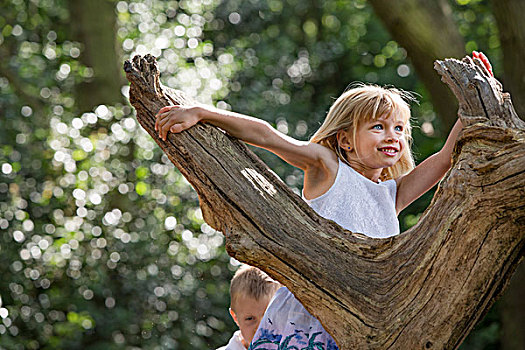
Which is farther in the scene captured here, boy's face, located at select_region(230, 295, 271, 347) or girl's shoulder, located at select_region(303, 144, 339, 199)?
boy's face, located at select_region(230, 295, 271, 347)

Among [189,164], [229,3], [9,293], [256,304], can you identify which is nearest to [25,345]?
[9,293]

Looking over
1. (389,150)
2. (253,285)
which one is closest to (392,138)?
(389,150)

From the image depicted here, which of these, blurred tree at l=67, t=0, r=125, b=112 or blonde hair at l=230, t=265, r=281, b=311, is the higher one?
blonde hair at l=230, t=265, r=281, b=311

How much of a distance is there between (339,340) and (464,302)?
37 centimetres

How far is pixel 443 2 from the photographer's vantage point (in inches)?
238

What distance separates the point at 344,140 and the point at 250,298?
0.83 m

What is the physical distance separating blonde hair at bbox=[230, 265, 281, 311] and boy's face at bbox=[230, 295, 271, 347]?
18 millimetres

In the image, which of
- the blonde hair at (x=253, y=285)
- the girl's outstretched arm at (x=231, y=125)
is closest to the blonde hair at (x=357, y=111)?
the girl's outstretched arm at (x=231, y=125)

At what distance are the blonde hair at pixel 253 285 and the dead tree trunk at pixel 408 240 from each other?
775 millimetres

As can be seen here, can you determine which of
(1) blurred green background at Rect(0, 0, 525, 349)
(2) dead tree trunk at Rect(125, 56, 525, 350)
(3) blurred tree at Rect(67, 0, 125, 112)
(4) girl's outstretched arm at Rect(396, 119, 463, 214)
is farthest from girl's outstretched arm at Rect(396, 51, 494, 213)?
(3) blurred tree at Rect(67, 0, 125, 112)

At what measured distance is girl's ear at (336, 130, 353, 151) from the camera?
2.76m

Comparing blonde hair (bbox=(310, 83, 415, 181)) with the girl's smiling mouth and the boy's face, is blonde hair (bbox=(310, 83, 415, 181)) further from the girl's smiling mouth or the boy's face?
the boy's face

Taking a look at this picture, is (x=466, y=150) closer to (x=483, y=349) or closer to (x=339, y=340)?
(x=339, y=340)

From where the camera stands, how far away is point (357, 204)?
8.93ft
